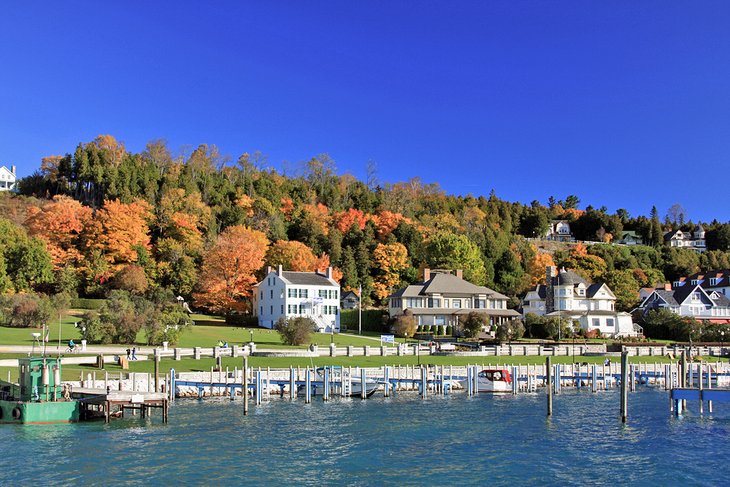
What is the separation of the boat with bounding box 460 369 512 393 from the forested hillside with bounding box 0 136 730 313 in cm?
4824

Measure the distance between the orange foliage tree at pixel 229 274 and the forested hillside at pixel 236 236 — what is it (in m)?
0.19

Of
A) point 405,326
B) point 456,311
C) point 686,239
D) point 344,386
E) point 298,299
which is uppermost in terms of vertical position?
point 686,239

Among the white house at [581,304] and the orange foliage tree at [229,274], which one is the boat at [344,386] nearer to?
the orange foliage tree at [229,274]

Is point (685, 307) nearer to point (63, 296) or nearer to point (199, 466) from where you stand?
point (63, 296)

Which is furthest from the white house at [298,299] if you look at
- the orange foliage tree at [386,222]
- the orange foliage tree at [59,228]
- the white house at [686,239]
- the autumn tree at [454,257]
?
the white house at [686,239]

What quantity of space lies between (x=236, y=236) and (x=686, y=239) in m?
135

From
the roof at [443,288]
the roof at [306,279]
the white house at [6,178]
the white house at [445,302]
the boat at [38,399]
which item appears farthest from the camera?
the white house at [6,178]

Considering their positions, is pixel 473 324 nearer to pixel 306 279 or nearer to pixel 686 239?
pixel 306 279

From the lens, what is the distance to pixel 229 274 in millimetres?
101312

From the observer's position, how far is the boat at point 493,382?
5503cm

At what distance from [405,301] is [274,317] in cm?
1840

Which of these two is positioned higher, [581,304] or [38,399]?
[581,304]

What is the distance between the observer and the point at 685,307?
111 m

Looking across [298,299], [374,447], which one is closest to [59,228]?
[298,299]
